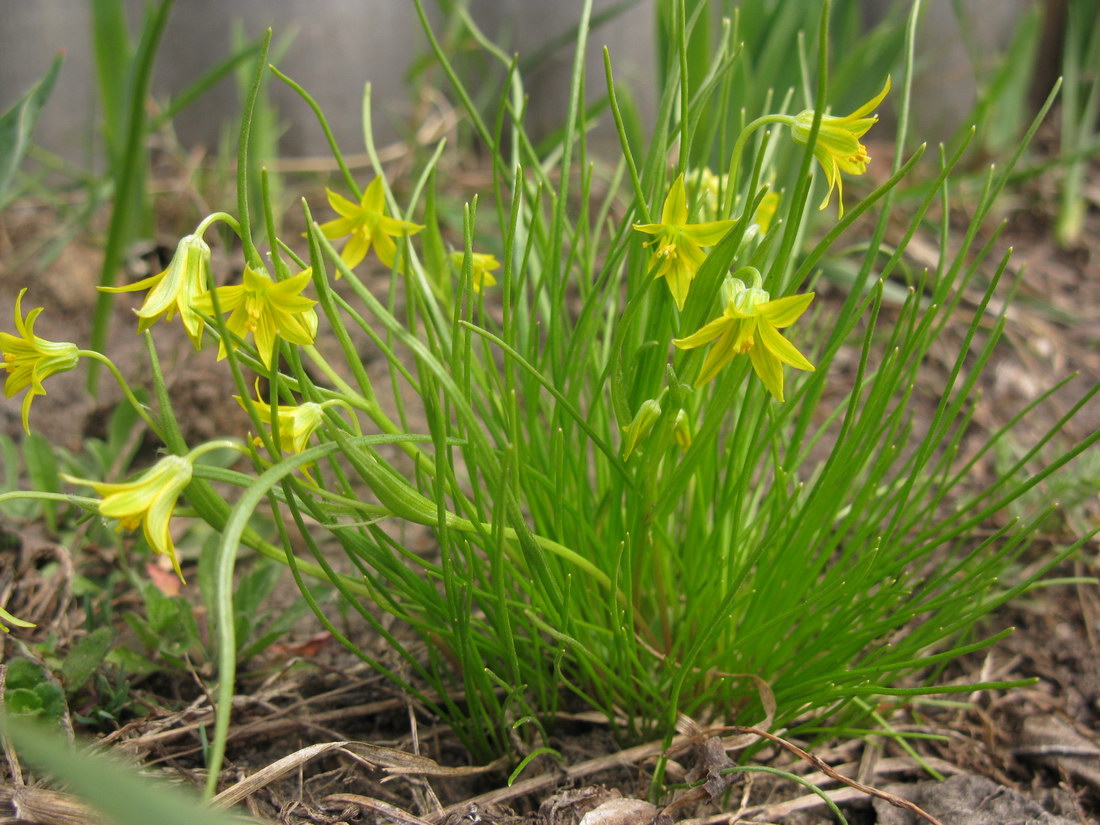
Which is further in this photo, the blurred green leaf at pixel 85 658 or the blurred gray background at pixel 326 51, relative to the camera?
the blurred gray background at pixel 326 51

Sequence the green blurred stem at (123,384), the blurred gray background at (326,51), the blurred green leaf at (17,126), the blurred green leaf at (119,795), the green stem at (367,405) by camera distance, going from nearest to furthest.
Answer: the blurred green leaf at (119,795), the green blurred stem at (123,384), the green stem at (367,405), the blurred green leaf at (17,126), the blurred gray background at (326,51)

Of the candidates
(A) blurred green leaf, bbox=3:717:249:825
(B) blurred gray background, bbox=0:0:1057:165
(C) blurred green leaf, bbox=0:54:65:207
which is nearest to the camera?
(A) blurred green leaf, bbox=3:717:249:825

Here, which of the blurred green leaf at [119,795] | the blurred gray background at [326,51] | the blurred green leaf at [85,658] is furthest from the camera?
the blurred gray background at [326,51]

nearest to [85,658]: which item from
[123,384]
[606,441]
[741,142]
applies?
[123,384]

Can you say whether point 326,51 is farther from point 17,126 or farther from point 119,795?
point 119,795

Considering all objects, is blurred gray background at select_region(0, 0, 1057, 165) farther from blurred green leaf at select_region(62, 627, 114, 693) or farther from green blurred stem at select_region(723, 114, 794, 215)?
blurred green leaf at select_region(62, 627, 114, 693)

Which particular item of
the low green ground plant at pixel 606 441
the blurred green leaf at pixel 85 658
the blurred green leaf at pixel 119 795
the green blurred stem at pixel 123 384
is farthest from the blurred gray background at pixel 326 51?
the blurred green leaf at pixel 119 795

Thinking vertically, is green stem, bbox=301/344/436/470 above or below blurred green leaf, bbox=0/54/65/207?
below

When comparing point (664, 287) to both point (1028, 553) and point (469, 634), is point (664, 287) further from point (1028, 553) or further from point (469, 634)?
point (1028, 553)

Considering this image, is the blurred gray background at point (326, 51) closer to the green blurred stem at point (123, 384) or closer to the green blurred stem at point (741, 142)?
the green blurred stem at point (741, 142)

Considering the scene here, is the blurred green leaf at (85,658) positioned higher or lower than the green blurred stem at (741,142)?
lower

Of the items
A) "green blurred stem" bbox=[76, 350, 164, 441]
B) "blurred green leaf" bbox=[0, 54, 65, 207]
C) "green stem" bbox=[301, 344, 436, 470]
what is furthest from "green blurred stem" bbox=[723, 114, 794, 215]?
"blurred green leaf" bbox=[0, 54, 65, 207]

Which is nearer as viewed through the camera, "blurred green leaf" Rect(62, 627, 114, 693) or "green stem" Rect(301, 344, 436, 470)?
"green stem" Rect(301, 344, 436, 470)
